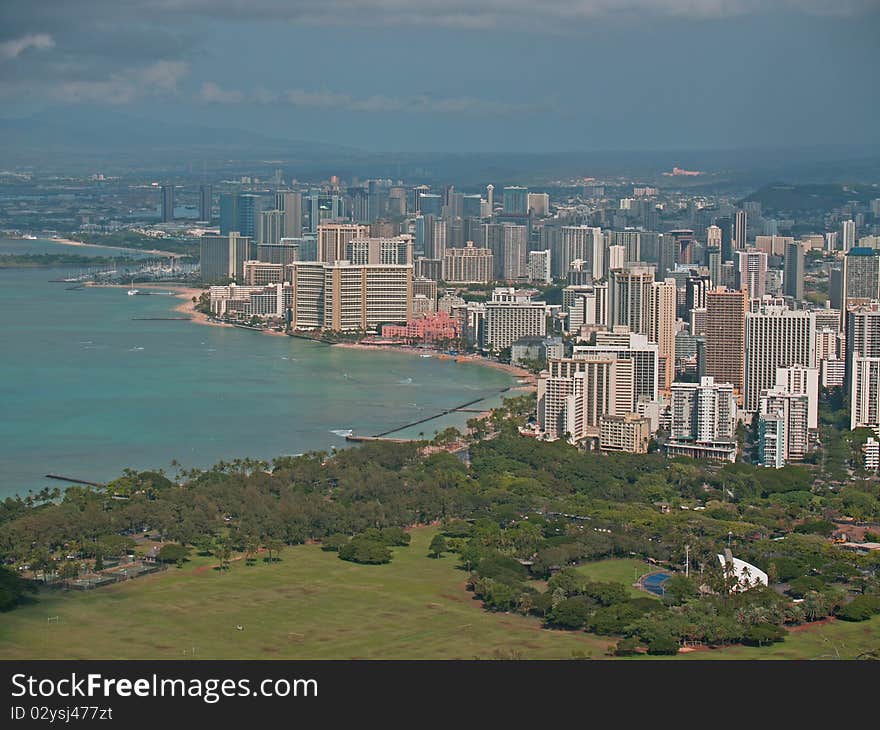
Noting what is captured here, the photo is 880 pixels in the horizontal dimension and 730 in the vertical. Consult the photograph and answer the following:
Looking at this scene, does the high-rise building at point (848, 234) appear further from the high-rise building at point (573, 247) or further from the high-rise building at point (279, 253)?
the high-rise building at point (279, 253)

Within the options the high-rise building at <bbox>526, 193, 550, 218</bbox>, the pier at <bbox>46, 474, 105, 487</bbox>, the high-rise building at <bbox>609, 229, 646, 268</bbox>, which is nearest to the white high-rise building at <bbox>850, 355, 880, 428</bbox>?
the pier at <bbox>46, 474, 105, 487</bbox>

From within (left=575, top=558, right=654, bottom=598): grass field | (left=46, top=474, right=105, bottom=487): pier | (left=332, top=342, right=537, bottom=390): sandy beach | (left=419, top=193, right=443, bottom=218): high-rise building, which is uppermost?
(left=419, top=193, right=443, bottom=218): high-rise building

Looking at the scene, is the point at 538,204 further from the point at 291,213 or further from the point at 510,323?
the point at 510,323

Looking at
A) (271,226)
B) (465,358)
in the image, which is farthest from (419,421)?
(271,226)

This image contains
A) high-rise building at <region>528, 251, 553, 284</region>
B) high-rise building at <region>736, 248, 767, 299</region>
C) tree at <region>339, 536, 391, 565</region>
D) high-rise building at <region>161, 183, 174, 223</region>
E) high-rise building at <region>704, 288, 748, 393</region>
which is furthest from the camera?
high-rise building at <region>161, 183, 174, 223</region>

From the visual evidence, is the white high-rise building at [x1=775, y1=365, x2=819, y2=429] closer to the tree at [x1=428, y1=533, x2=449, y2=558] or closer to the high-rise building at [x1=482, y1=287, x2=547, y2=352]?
the tree at [x1=428, y1=533, x2=449, y2=558]

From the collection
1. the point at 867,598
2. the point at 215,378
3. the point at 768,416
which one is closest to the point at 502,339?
the point at 215,378
